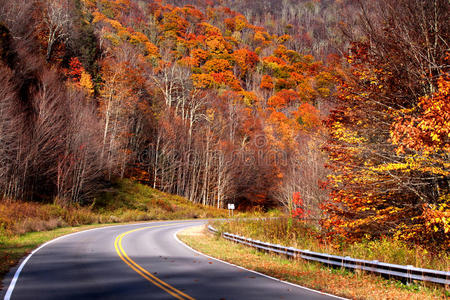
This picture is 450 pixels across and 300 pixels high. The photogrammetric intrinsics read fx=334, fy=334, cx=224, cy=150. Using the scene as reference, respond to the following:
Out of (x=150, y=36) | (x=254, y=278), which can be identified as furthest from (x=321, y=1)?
(x=254, y=278)

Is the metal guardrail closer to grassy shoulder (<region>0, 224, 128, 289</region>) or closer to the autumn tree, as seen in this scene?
the autumn tree

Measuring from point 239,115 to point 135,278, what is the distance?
55.8m

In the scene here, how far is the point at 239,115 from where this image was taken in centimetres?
6391

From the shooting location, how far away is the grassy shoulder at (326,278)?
7945 millimetres

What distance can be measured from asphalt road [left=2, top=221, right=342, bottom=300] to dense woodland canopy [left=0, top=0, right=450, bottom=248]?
16.4ft

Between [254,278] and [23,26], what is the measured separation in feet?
150

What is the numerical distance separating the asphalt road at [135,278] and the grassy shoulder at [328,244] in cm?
381

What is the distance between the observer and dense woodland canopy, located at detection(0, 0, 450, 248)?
10.5 metres

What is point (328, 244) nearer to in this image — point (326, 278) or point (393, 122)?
point (326, 278)

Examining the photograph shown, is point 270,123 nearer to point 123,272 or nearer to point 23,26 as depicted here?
point 23,26

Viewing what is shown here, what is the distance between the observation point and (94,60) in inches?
2050

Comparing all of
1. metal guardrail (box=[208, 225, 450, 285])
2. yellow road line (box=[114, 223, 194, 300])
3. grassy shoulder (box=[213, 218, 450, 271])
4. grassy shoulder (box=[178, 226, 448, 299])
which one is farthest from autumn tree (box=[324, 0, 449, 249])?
yellow road line (box=[114, 223, 194, 300])

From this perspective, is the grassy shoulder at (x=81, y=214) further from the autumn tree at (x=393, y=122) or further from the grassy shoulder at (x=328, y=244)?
the autumn tree at (x=393, y=122)

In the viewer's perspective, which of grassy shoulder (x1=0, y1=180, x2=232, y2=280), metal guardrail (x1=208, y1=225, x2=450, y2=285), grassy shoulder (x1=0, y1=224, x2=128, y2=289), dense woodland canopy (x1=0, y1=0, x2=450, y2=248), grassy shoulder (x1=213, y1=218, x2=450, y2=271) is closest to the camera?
metal guardrail (x1=208, y1=225, x2=450, y2=285)
